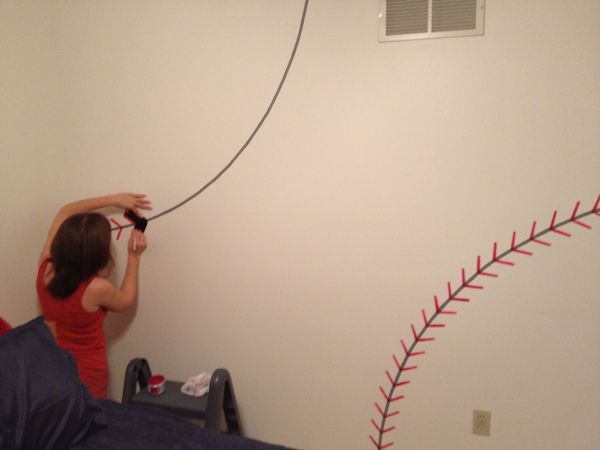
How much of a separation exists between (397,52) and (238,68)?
621 mm

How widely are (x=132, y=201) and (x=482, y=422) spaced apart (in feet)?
5.60

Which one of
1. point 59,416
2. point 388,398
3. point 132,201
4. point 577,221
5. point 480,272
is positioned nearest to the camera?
point 59,416

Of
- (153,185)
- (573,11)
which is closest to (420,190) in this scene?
(573,11)

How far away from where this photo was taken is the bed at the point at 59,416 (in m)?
1.11

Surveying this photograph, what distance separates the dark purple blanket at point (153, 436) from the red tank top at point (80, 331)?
263 mm

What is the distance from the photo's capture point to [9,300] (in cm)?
161

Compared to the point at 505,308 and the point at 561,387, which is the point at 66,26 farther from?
the point at 561,387

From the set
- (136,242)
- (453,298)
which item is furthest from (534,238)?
(136,242)

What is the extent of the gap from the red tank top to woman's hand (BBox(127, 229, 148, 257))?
0.24 metres

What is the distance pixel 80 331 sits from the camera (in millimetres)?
1586

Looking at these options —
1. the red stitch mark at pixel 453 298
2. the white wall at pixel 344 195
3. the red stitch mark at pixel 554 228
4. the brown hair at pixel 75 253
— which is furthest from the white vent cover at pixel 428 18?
the brown hair at pixel 75 253

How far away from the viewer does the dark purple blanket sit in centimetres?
124

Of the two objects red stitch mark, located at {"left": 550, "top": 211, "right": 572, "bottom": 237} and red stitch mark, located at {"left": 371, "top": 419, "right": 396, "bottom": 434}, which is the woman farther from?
red stitch mark, located at {"left": 550, "top": 211, "right": 572, "bottom": 237}

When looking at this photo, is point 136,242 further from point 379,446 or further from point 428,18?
point 428,18
